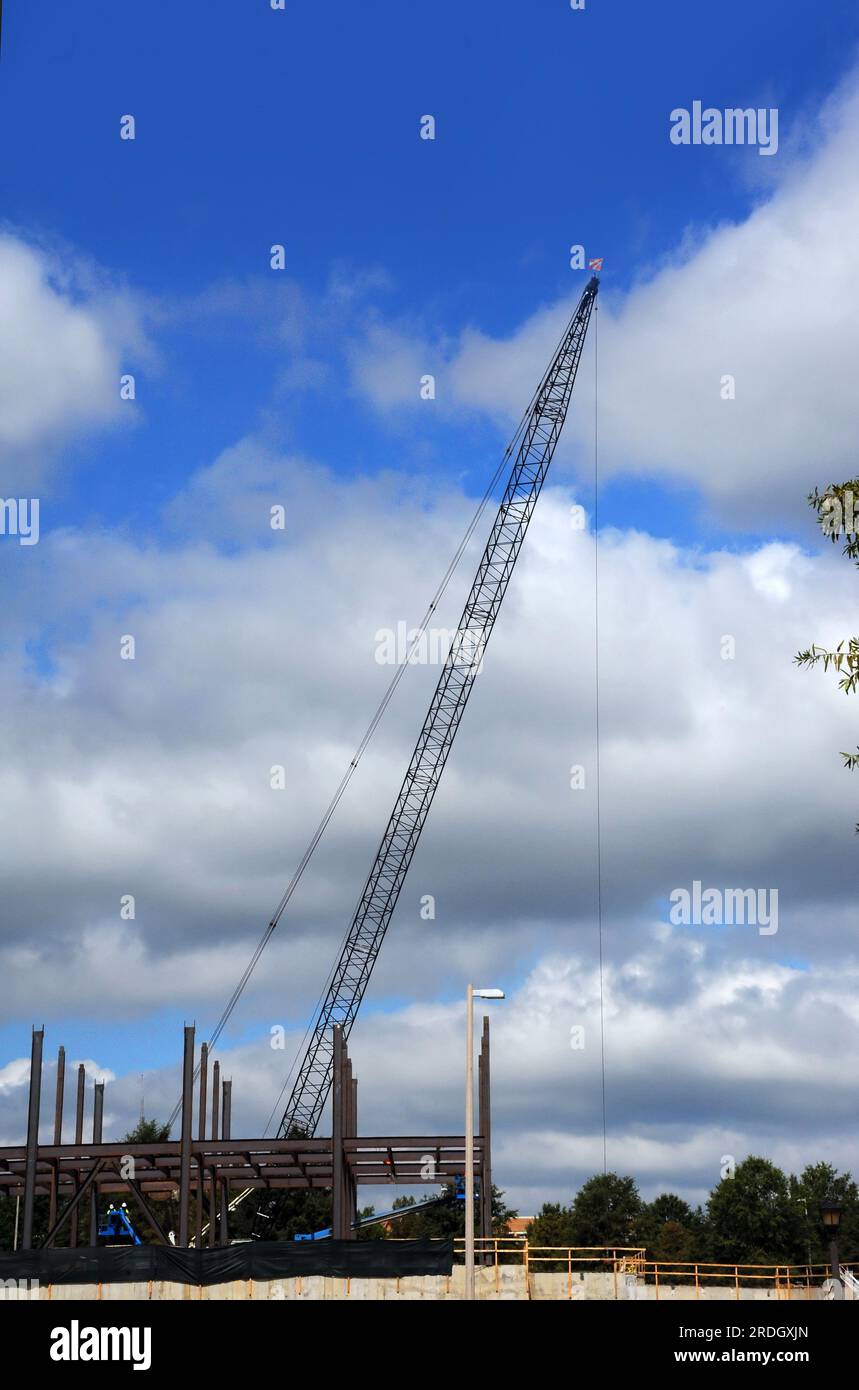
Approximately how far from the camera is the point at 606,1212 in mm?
174250

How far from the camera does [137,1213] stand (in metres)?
151

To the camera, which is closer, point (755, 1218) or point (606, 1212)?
point (755, 1218)

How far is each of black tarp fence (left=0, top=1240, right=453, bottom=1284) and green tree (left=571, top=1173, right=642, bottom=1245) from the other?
12724 centimetres

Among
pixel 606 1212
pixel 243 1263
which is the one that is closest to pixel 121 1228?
pixel 243 1263

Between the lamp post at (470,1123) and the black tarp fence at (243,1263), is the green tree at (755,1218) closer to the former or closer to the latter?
the black tarp fence at (243,1263)

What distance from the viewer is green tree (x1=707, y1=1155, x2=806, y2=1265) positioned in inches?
5896

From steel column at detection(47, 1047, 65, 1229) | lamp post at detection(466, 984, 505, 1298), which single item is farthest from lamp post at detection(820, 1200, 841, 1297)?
steel column at detection(47, 1047, 65, 1229)

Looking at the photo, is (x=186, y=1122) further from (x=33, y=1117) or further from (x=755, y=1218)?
(x=755, y=1218)

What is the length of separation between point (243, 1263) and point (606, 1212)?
134 m

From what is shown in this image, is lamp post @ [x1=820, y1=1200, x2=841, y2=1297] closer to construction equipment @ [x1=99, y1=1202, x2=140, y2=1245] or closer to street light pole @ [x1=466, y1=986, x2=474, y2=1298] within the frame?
Answer: street light pole @ [x1=466, y1=986, x2=474, y2=1298]

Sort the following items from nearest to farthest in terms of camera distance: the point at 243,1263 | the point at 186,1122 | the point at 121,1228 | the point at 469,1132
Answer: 1. the point at 469,1132
2. the point at 243,1263
3. the point at 186,1122
4. the point at 121,1228

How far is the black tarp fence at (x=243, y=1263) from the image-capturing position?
49.6 meters
